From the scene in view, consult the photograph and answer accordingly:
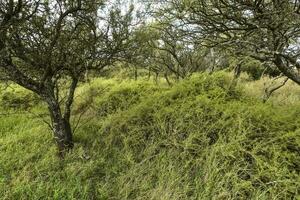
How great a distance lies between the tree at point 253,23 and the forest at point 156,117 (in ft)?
0.06

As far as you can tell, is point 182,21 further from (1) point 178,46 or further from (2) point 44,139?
(1) point 178,46

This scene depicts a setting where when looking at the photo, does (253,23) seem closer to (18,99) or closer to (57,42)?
(57,42)

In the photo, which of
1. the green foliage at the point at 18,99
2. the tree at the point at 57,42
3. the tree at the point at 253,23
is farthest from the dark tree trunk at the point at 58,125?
the green foliage at the point at 18,99

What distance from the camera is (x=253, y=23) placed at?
14.3 feet

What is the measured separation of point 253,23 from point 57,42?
3.46 meters

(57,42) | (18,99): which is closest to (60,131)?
(57,42)

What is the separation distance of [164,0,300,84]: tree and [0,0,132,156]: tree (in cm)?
153

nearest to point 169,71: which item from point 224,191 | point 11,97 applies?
point 11,97

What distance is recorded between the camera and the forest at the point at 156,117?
441 cm

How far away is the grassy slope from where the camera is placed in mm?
4383

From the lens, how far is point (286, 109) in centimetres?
547

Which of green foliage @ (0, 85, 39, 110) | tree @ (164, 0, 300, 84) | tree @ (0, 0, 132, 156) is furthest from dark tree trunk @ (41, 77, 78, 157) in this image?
green foliage @ (0, 85, 39, 110)

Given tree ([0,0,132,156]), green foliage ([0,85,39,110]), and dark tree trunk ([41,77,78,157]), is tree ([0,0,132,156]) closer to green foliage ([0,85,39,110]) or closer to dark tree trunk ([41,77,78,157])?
dark tree trunk ([41,77,78,157])

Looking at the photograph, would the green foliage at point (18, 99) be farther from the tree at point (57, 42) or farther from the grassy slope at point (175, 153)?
the tree at point (57, 42)
